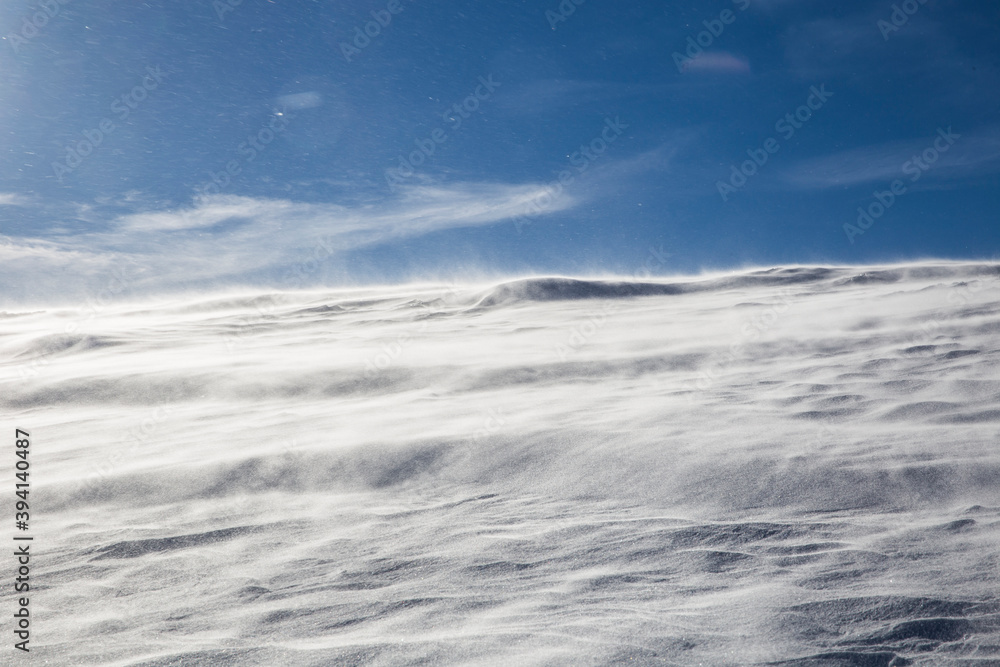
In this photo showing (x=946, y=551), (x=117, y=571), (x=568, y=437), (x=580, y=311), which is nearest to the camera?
(x=946, y=551)

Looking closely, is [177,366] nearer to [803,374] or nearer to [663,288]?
[803,374]

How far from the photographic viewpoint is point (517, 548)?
8.24ft

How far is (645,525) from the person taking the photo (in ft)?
8.70

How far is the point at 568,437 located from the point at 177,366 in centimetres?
451

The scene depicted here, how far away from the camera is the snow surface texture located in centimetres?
193

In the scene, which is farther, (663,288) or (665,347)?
(663,288)

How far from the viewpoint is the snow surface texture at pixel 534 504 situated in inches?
76.2

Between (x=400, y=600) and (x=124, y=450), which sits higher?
(x=124, y=450)

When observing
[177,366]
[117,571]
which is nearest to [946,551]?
[117,571]

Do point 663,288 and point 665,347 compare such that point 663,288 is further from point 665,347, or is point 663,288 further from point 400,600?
point 400,600

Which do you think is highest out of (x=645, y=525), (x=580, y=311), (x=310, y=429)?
(x=580, y=311)

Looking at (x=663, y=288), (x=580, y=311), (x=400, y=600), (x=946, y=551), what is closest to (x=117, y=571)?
(x=400, y=600)

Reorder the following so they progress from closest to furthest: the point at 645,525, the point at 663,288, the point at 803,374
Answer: the point at 645,525 < the point at 803,374 < the point at 663,288

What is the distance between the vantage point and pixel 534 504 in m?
2.97
